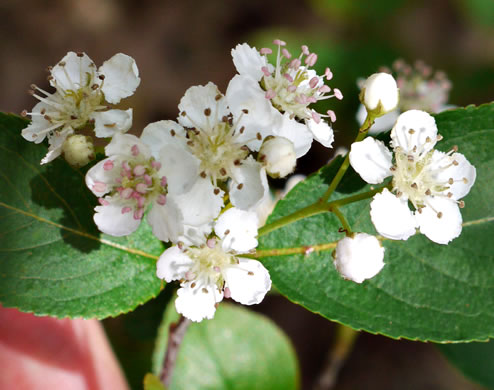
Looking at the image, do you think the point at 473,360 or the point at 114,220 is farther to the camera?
the point at 473,360

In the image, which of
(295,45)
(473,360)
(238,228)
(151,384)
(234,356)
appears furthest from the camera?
(295,45)

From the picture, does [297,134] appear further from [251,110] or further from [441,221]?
[441,221]

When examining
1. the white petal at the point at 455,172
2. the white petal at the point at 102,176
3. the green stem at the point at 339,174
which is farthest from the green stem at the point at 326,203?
the white petal at the point at 102,176

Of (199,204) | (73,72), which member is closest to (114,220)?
(199,204)

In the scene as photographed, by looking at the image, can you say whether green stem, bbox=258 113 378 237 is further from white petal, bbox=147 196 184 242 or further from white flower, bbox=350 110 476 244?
white petal, bbox=147 196 184 242

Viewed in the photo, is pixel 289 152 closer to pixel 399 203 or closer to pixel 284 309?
pixel 399 203

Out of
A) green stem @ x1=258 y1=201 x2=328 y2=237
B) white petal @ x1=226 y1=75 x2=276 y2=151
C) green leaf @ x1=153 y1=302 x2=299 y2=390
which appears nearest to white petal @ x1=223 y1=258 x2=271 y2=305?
green stem @ x1=258 y1=201 x2=328 y2=237
